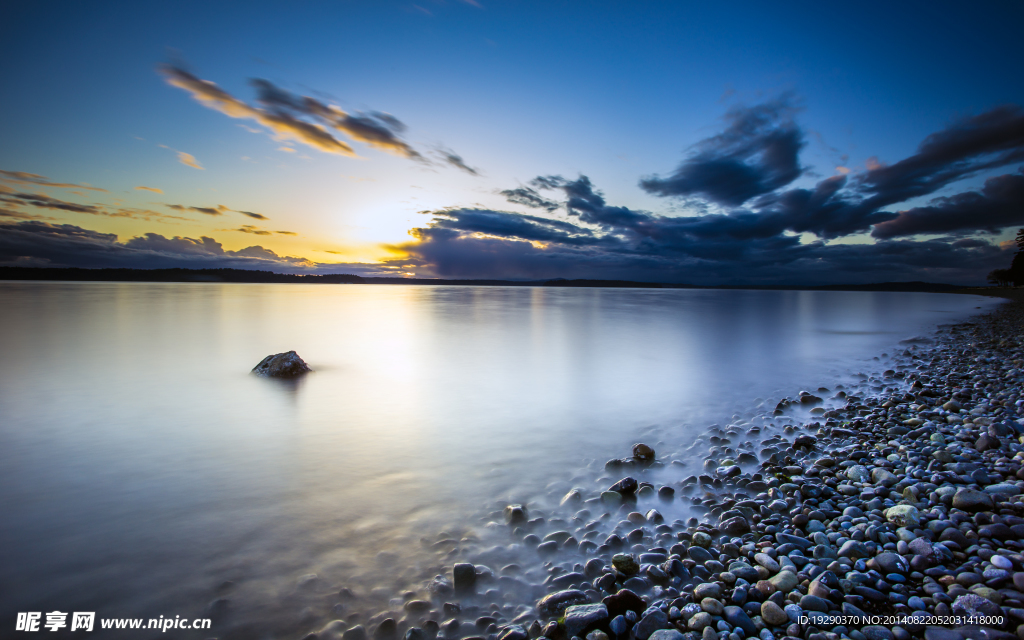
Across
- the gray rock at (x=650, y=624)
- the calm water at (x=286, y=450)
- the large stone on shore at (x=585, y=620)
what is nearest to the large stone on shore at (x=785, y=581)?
the gray rock at (x=650, y=624)

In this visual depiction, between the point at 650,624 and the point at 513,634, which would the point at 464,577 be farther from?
the point at 650,624

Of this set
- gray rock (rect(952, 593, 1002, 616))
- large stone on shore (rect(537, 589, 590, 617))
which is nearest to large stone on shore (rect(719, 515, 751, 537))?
gray rock (rect(952, 593, 1002, 616))

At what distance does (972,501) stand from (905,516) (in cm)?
64

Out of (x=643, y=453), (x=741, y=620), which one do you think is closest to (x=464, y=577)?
(x=741, y=620)

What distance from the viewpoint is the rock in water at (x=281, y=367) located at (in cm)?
961

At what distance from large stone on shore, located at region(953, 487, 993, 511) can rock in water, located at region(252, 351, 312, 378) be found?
1092cm

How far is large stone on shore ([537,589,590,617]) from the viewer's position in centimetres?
268

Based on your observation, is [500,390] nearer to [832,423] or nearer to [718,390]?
[718,390]

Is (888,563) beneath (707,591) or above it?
above

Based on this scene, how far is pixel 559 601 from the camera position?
2.72m

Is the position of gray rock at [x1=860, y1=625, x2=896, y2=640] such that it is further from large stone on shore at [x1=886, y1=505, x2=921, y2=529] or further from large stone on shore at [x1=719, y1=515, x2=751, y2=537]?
large stone on shore at [x1=886, y1=505, x2=921, y2=529]

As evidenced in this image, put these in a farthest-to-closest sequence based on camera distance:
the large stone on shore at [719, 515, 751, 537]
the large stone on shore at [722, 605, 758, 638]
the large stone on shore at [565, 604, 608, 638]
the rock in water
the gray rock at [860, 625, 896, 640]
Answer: the rock in water → the large stone on shore at [719, 515, 751, 537] → the large stone on shore at [565, 604, 608, 638] → the large stone on shore at [722, 605, 758, 638] → the gray rock at [860, 625, 896, 640]

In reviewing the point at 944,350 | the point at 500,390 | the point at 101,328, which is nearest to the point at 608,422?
the point at 500,390

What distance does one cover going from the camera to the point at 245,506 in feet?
13.2
